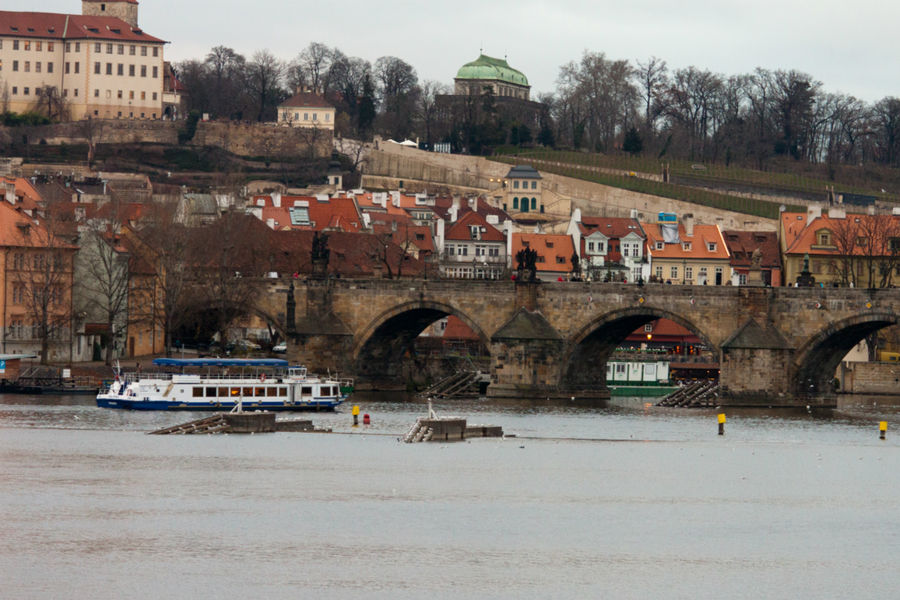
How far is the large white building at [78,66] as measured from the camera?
6639 inches

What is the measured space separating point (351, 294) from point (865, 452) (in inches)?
1155

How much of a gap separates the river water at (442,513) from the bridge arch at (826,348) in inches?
395

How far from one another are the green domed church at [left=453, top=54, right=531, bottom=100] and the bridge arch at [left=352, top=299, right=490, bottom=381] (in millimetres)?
101439

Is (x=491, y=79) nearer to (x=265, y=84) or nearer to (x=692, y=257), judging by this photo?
(x=265, y=84)

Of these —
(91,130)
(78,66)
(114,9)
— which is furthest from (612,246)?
(114,9)

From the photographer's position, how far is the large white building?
553 feet

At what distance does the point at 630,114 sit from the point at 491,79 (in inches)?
906

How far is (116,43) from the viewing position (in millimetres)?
168750

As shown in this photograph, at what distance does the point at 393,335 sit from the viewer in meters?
86.2

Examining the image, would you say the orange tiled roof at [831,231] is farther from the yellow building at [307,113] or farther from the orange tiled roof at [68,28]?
the orange tiled roof at [68,28]

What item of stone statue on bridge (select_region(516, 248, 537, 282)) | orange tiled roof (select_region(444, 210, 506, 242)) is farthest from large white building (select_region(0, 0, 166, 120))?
stone statue on bridge (select_region(516, 248, 537, 282))

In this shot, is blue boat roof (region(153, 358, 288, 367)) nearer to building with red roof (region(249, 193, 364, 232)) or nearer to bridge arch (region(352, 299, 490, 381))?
bridge arch (region(352, 299, 490, 381))

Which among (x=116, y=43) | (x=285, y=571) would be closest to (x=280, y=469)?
(x=285, y=571)

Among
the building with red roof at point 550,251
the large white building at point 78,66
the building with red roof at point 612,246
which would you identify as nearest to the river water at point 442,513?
the building with red roof at point 550,251
